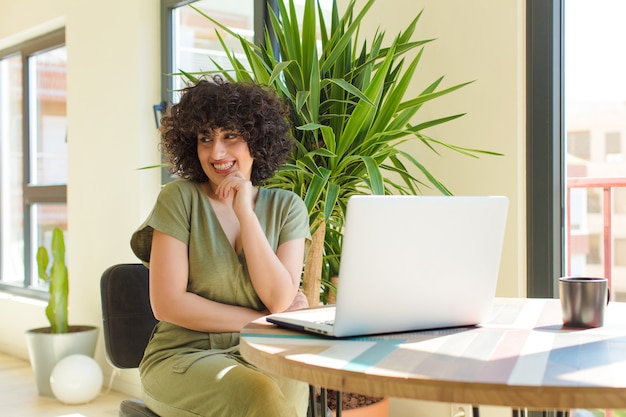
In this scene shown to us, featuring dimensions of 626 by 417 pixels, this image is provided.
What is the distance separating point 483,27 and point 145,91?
2.26 meters

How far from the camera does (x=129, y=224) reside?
4340 millimetres

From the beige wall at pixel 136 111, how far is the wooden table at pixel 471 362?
118cm

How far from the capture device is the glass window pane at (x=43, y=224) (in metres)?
5.48

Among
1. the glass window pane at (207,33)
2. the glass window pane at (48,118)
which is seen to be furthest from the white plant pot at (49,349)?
the glass window pane at (207,33)

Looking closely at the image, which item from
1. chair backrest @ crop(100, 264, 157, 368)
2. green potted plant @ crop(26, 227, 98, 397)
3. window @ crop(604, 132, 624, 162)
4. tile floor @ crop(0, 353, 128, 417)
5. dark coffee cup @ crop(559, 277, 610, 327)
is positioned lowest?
tile floor @ crop(0, 353, 128, 417)

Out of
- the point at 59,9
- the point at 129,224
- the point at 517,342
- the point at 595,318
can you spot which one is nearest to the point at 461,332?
the point at 517,342

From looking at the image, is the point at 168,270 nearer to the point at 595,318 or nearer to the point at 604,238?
the point at 595,318

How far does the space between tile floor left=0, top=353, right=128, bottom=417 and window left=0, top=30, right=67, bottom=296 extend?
1054 millimetres

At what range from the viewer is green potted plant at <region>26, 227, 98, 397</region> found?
14.3 feet

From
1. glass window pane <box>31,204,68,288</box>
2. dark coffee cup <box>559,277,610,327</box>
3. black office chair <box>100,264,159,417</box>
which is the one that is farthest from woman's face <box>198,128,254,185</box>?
glass window pane <box>31,204,68,288</box>

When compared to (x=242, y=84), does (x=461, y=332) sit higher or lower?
lower

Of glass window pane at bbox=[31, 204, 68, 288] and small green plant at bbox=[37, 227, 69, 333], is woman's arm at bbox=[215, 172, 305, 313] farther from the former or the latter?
glass window pane at bbox=[31, 204, 68, 288]

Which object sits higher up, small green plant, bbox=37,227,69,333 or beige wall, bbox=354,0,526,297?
beige wall, bbox=354,0,526,297

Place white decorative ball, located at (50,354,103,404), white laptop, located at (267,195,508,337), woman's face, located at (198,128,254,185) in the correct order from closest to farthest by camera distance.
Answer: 1. white laptop, located at (267,195,508,337)
2. woman's face, located at (198,128,254,185)
3. white decorative ball, located at (50,354,103,404)
